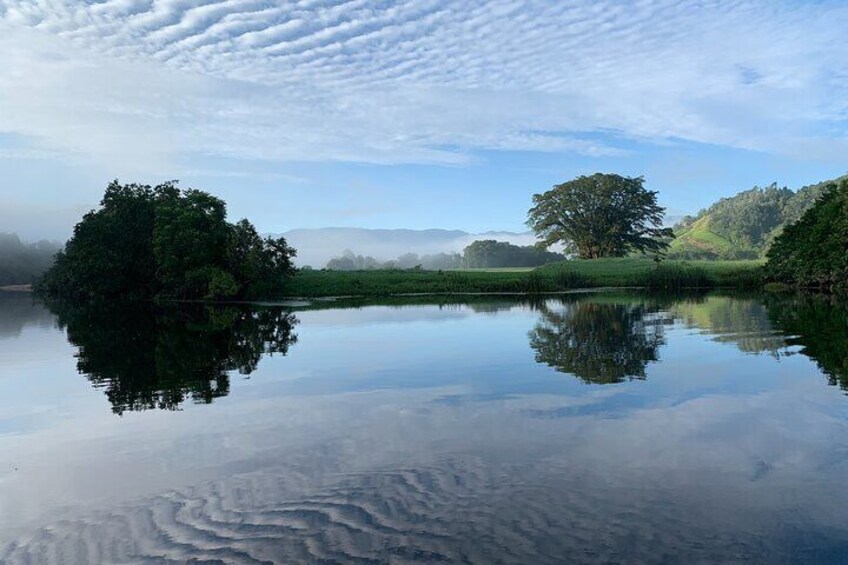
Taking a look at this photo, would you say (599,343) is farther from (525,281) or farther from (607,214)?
(607,214)

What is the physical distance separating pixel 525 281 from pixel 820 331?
5051cm

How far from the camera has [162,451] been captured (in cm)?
1146

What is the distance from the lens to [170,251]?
69188 mm

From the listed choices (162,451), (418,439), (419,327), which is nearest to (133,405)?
(162,451)

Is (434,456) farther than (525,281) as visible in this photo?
No

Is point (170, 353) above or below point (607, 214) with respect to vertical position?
below

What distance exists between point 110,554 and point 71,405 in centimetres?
1009

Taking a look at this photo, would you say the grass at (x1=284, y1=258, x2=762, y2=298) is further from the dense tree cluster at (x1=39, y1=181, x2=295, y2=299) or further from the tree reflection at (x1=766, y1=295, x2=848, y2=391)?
the tree reflection at (x1=766, y1=295, x2=848, y2=391)

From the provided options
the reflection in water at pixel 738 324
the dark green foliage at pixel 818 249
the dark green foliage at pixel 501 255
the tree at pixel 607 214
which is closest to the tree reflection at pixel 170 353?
the reflection in water at pixel 738 324

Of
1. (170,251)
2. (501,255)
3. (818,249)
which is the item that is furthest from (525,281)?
(501,255)

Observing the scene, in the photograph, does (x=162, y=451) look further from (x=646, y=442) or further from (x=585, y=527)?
(x=646, y=442)

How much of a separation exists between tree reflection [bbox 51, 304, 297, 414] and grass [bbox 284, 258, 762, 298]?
3305cm

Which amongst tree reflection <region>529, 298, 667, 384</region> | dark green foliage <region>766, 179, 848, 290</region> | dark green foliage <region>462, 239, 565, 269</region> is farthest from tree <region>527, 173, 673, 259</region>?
tree reflection <region>529, 298, 667, 384</region>

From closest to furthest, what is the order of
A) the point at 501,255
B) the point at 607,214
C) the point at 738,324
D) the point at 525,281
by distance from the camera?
the point at 738,324 < the point at 525,281 < the point at 607,214 < the point at 501,255
